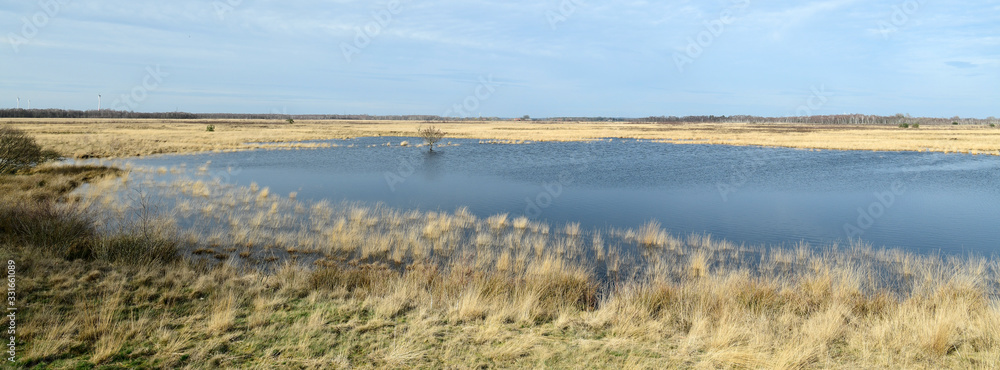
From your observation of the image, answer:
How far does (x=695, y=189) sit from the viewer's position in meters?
23.6

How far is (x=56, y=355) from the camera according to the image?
5.15 m

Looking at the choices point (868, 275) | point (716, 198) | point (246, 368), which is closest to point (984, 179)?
point (716, 198)

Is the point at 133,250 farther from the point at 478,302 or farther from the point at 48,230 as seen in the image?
the point at 478,302

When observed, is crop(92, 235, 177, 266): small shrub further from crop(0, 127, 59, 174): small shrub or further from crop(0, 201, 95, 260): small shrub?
crop(0, 127, 59, 174): small shrub

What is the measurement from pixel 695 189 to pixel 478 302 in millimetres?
19049

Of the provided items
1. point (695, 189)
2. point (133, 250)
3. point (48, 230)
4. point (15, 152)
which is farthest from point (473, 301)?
point (15, 152)

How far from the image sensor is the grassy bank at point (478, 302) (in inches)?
220

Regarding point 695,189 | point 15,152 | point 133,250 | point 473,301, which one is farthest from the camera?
point 695,189

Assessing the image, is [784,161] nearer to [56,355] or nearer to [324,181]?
[324,181]

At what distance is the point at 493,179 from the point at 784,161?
992 inches

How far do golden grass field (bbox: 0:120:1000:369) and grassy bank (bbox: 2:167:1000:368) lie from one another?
36 millimetres

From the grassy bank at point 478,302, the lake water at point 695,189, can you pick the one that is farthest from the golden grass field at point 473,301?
the lake water at point 695,189

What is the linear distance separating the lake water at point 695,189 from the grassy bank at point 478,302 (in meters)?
3.23

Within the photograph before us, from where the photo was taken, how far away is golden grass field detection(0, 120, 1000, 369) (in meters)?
5.57
